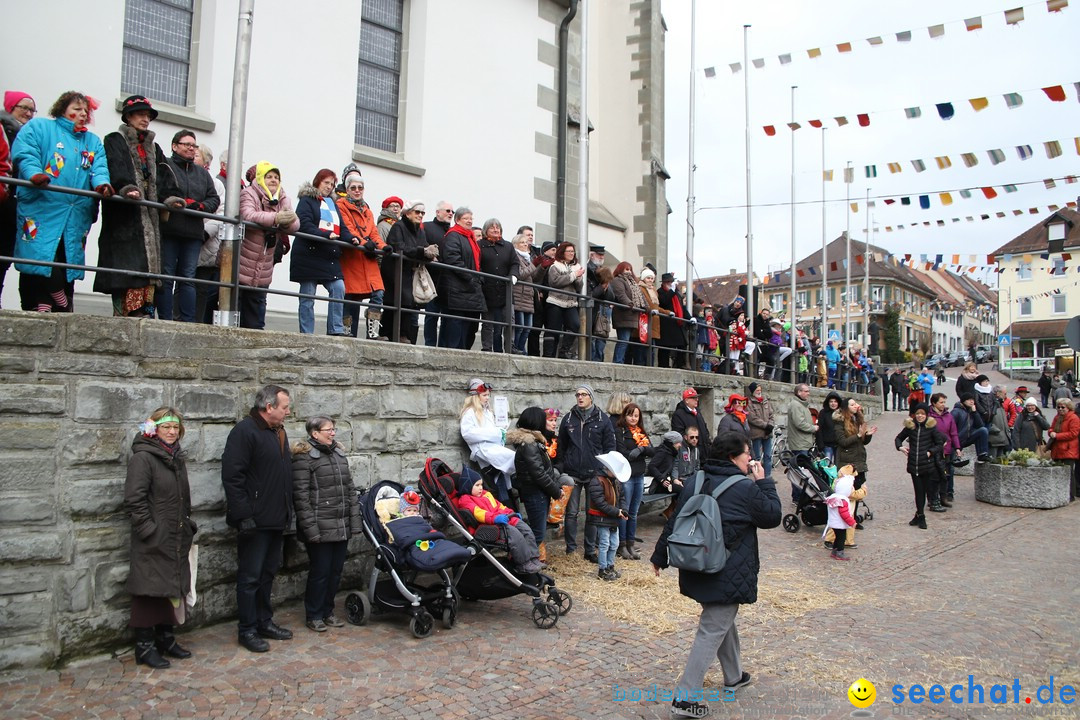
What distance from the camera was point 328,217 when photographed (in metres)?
8.35

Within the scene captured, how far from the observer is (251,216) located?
7555 mm

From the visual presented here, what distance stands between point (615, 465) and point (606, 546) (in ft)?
2.68

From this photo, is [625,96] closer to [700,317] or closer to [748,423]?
[700,317]

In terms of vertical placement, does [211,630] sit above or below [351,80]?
below

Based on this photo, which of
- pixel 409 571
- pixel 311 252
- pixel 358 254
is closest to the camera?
pixel 409 571

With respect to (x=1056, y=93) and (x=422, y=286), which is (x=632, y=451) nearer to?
(x=422, y=286)

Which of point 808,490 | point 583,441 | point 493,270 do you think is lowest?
point 808,490

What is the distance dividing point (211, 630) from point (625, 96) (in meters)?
16.3

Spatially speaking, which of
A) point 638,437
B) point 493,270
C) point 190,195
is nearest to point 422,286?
point 493,270

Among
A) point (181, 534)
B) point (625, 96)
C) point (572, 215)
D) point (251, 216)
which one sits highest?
point (625, 96)

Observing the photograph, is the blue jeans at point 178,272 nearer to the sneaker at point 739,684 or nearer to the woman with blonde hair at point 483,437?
the woman with blonde hair at point 483,437

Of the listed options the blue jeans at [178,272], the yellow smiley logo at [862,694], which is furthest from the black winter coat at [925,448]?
the blue jeans at [178,272]

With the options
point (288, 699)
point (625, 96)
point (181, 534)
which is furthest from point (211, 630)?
point (625, 96)

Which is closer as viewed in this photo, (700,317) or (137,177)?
(137,177)
